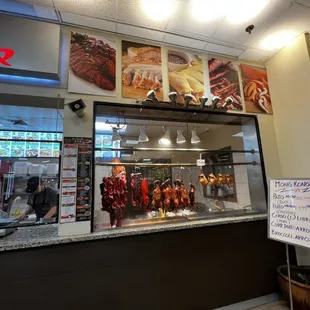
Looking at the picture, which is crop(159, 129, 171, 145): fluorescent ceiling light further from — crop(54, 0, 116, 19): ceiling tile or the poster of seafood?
crop(54, 0, 116, 19): ceiling tile

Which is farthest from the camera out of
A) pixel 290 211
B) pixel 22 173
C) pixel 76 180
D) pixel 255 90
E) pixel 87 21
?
pixel 255 90

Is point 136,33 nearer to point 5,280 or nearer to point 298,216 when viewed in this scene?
point 298,216

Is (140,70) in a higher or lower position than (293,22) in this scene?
lower

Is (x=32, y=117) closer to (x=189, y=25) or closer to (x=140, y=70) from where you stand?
(x=140, y=70)

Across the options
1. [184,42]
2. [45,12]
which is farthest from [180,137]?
[45,12]

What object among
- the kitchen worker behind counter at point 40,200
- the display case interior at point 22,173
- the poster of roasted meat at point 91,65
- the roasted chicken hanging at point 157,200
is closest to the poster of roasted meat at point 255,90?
the roasted chicken hanging at point 157,200

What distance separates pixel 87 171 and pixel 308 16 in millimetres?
2925

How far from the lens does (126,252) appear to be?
1.72 metres

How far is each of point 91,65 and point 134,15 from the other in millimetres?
695

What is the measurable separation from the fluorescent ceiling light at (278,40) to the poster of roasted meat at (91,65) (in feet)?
6.54

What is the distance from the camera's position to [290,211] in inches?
61.6

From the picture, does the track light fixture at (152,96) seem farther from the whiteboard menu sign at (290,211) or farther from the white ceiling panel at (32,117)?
the whiteboard menu sign at (290,211)

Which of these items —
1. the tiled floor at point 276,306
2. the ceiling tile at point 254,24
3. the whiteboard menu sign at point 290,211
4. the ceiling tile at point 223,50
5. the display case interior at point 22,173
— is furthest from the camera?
the ceiling tile at point 223,50

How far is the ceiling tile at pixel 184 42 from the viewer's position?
2.21 metres
